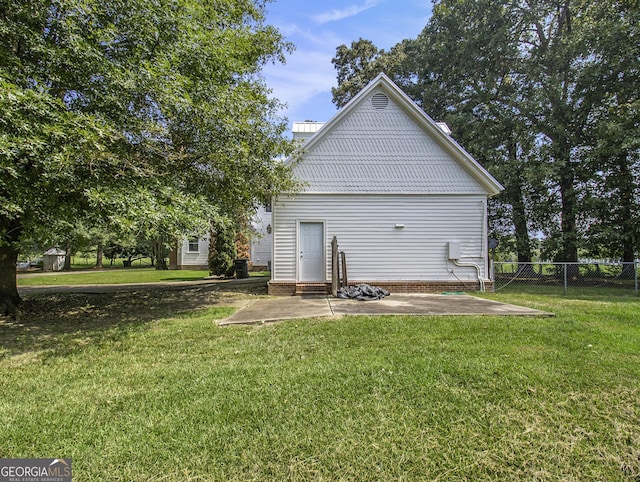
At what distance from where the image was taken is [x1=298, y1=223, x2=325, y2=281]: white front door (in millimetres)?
10656

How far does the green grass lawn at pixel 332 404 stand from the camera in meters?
2.25

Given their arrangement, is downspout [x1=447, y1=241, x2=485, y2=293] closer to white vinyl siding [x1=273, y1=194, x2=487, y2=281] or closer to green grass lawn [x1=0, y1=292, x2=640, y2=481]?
white vinyl siding [x1=273, y1=194, x2=487, y2=281]

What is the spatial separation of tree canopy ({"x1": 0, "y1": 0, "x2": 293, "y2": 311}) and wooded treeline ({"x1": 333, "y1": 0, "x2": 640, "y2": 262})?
41.3ft

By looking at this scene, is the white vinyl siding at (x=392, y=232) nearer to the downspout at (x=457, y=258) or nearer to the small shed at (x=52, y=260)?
the downspout at (x=457, y=258)

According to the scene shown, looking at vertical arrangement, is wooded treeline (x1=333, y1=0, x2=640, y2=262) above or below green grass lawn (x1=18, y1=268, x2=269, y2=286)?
above

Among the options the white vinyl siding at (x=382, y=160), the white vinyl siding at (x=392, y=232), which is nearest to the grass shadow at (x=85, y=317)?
the white vinyl siding at (x=392, y=232)

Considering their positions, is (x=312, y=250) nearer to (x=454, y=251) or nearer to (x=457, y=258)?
(x=454, y=251)

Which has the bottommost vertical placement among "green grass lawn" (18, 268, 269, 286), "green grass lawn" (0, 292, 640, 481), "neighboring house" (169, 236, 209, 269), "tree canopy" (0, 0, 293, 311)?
"green grass lawn" (18, 268, 269, 286)

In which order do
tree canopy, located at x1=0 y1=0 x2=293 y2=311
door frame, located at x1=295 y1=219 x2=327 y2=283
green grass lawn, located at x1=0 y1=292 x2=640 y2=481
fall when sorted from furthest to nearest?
door frame, located at x1=295 y1=219 x2=327 y2=283 < tree canopy, located at x1=0 y1=0 x2=293 y2=311 < green grass lawn, located at x1=0 y1=292 x2=640 y2=481

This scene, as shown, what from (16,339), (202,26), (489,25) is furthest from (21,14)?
(489,25)

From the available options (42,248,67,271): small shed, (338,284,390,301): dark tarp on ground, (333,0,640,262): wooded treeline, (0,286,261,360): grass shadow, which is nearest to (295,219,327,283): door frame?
(338,284,390,301): dark tarp on ground

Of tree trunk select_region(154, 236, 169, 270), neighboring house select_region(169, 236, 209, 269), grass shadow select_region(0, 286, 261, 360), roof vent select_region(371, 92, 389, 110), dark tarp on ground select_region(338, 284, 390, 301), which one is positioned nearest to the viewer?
grass shadow select_region(0, 286, 261, 360)

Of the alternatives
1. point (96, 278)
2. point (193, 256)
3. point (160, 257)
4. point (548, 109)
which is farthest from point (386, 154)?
point (160, 257)

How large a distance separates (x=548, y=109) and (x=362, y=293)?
12.8 m
